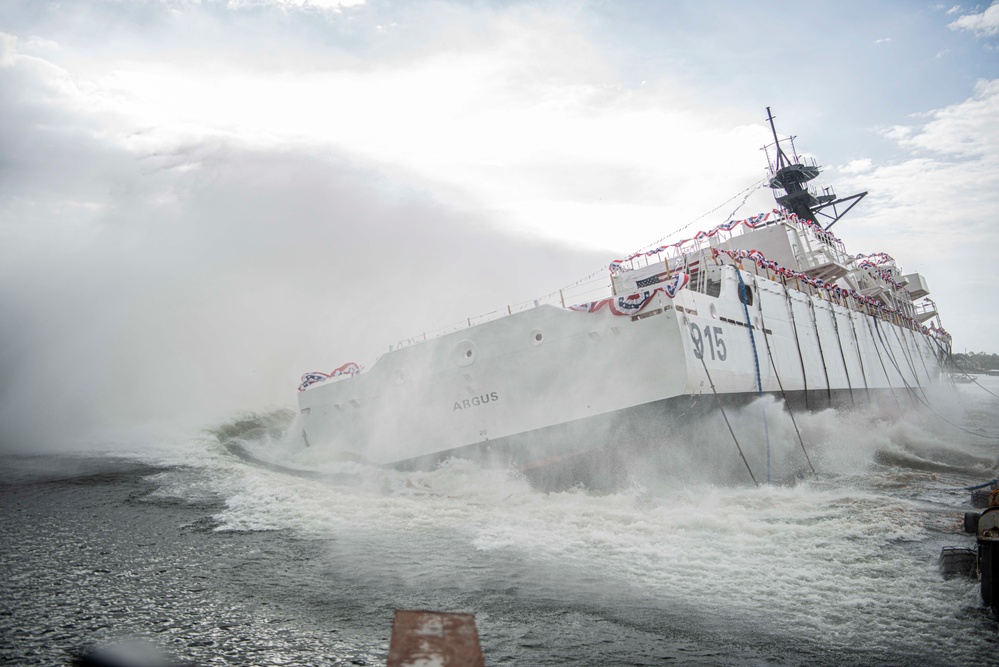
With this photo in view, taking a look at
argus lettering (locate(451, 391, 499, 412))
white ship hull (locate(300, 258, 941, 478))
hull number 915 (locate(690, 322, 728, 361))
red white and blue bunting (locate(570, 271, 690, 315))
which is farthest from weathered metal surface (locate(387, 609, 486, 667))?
argus lettering (locate(451, 391, 499, 412))

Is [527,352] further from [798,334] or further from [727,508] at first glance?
[798,334]

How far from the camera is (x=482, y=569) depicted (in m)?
6.51

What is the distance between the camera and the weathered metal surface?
1919 mm

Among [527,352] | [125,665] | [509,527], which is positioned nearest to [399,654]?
[125,665]

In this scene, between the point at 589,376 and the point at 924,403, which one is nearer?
the point at 589,376

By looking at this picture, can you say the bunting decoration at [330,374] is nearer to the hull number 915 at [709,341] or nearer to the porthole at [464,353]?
the porthole at [464,353]

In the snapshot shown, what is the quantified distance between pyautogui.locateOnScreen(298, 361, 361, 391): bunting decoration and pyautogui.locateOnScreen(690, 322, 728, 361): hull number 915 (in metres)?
8.61

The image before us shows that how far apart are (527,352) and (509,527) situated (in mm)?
5675

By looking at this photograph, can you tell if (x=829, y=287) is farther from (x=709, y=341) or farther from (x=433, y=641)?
(x=433, y=641)

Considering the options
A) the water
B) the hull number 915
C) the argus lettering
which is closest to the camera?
the water

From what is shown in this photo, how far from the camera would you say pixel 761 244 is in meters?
23.3

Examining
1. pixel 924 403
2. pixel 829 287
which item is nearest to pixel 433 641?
pixel 829 287

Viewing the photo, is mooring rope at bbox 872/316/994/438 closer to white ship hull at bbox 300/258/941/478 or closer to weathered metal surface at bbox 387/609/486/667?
white ship hull at bbox 300/258/941/478

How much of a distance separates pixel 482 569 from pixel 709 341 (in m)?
8.98
